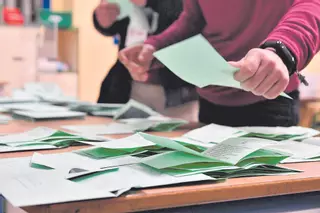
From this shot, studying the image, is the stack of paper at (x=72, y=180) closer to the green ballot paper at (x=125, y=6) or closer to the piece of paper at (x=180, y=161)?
the piece of paper at (x=180, y=161)

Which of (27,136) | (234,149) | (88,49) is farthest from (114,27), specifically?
(88,49)

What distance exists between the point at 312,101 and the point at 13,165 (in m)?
3.95

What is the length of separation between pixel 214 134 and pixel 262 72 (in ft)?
0.86

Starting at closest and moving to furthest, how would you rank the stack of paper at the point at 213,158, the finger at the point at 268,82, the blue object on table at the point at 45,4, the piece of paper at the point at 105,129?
the stack of paper at the point at 213,158 < the finger at the point at 268,82 < the piece of paper at the point at 105,129 < the blue object on table at the point at 45,4

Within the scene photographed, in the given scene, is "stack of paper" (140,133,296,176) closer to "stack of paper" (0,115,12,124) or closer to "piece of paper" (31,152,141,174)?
"piece of paper" (31,152,141,174)

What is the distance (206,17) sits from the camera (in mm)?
1244

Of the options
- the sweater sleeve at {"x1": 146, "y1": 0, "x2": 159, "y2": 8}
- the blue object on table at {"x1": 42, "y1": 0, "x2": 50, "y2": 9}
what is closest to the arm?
the sweater sleeve at {"x1": 146, "y1": 0, "x2": 159, "y2": 8}

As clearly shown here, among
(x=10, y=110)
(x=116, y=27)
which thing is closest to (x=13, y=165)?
(x=10, y=110)

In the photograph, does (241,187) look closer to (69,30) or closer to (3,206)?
(3,206)

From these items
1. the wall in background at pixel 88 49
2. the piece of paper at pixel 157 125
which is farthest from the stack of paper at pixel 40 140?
the wall in background at pixel 88 49

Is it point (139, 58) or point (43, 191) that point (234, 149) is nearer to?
point (43, 191)

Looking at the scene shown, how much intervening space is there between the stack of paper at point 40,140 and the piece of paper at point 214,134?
0.61ft

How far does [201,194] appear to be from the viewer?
601 millimetres

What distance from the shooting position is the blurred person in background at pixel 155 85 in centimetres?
163
